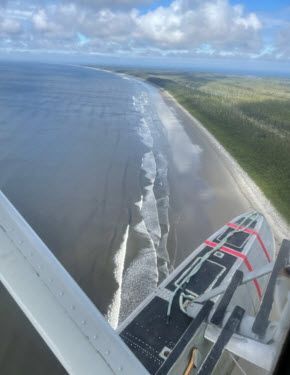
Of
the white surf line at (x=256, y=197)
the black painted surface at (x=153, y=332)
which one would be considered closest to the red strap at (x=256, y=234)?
the white surf line at (x=256, y=197)

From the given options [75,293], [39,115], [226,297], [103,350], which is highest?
[75,293]

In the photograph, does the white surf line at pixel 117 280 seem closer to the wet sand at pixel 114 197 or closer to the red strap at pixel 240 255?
the wet sand at pixel 114 197

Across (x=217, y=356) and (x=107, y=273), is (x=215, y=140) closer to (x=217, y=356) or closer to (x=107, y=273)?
(x=107, y=273)

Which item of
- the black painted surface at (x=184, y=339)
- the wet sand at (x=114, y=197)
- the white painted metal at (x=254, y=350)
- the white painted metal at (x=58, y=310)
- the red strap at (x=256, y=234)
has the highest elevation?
the white painted metal at (x=58, y=310)

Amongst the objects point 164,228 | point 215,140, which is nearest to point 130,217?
point 164,228

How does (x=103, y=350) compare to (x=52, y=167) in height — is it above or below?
above

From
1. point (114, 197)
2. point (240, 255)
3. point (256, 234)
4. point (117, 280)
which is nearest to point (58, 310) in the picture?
point (240, 255)

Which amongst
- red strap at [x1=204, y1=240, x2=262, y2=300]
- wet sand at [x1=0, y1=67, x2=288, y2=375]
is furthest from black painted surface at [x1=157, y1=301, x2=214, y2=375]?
wet sand at [x1=0, y1=67, x2=288, y2=375]
